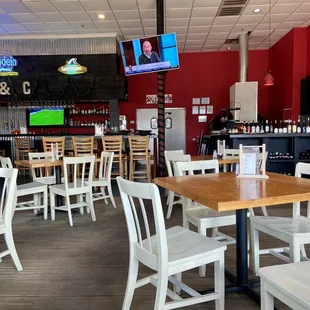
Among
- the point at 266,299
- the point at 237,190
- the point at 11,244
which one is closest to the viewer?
the point at 266,299

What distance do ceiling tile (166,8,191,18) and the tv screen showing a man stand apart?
1.21 metres

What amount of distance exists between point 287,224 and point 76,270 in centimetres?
181

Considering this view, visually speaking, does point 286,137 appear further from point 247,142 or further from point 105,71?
point 105,71

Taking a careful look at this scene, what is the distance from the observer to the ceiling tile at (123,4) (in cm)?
628

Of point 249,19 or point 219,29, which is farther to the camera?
point 219,29

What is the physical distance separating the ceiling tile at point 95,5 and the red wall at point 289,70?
4.82 metres

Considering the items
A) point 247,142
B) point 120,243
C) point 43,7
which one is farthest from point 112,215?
point 43,7

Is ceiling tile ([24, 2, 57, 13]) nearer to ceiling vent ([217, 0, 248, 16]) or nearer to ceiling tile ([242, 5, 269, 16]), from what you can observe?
ceiling vent ([217, 0, 248, 16])

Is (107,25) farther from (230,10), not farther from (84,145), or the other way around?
(84,145)

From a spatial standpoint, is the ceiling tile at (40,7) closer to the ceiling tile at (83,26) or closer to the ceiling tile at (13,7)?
the ceiling tile at (13,7)

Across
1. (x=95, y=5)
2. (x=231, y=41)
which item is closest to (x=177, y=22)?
(x=95, y=5)

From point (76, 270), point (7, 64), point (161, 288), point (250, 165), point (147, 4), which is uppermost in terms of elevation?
point (147, 4)

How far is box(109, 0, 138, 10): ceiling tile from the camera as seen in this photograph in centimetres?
628

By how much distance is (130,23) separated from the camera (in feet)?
24.9
